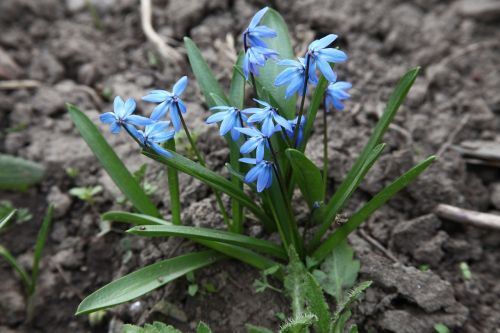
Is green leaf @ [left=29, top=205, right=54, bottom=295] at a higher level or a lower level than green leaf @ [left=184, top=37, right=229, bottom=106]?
lower

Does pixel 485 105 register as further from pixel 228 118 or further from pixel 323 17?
pixel 228 118

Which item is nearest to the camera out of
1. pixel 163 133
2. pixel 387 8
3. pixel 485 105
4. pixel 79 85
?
pixel 163 133

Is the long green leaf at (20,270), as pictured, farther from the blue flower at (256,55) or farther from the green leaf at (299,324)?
the blue flower at (256,55)

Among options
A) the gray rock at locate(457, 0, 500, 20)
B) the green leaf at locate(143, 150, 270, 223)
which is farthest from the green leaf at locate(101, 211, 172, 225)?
the gray rock at locate(457, 0, 500, 20)

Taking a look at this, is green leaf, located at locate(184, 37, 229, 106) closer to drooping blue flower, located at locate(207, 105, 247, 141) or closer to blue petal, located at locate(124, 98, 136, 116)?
drooping blue flower, located at locate(207, 105, 247, 141)

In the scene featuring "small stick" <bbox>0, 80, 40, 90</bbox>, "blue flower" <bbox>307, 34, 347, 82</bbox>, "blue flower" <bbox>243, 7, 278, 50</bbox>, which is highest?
"blue flower" <bbox>243, 7, 278, 50</bbox>

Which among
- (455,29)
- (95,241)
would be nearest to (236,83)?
(95,241)

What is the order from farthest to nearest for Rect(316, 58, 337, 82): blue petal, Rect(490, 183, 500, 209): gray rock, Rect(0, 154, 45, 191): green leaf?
1. Rect(0, 154, 45, 191): green leaf
2. Rect(490, 183, 500, 209): gray rock
3. Rect(316, 58, 337, 82): blue petal

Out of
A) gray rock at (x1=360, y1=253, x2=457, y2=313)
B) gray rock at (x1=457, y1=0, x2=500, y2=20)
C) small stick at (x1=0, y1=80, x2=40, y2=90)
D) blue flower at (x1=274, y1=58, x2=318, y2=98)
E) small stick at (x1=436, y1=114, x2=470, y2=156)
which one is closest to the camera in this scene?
blue flower at (x1=274, y1=58, x2=318, y2=98)
